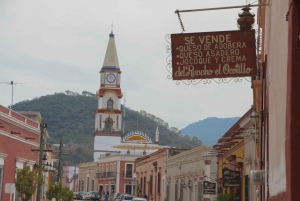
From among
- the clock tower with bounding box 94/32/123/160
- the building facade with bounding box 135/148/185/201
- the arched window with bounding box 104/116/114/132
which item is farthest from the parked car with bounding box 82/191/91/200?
the arched window with bounding box 104/116/114/132

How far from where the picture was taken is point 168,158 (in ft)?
146

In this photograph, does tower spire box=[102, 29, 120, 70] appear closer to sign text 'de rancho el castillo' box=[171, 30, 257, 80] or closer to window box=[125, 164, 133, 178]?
window box=[125, 164, 133, 178]

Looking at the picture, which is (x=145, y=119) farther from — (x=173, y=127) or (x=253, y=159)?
(x=253, y=159)

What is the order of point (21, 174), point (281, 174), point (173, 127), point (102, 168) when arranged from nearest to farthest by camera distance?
point (281, 174), point (21, 174), point (102, 168), point (173, 127)

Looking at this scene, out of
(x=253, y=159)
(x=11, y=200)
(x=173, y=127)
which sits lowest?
(x=11, y=200)

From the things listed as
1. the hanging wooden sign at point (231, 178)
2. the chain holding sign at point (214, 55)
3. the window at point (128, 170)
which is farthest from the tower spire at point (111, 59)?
the chain holding sign at point (214, 55)

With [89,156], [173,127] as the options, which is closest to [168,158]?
[89,156]

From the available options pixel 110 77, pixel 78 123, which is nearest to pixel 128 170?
pixel 110 77

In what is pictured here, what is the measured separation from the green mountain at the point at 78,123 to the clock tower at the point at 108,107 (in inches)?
1761

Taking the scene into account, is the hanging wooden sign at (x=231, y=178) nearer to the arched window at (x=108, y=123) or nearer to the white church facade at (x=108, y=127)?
the white church facade at (x=108, y=127)

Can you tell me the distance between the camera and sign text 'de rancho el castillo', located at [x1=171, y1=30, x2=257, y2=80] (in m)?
8.67

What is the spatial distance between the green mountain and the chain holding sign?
12529 centimetres

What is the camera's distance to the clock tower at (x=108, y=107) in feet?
287
